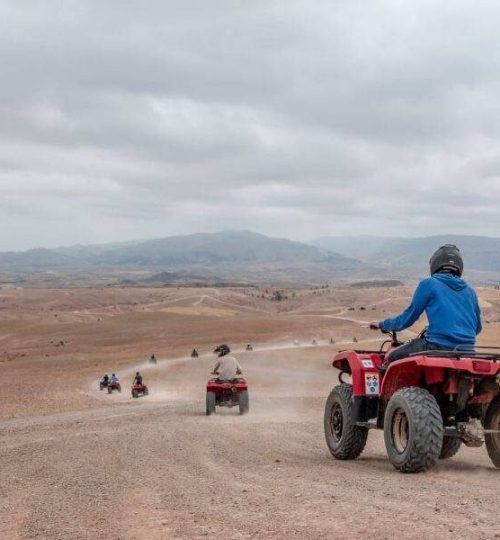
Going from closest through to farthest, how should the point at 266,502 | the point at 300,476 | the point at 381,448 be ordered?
the point at 266,502 → the point at 300,476 → the point at 381,448

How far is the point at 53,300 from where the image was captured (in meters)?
129

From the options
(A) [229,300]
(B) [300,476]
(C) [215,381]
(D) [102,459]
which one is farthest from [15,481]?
(A) [229,300]

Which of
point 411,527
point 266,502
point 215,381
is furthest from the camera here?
point 215,381

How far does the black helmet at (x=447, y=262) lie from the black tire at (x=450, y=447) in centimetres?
209

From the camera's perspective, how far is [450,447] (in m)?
8.52

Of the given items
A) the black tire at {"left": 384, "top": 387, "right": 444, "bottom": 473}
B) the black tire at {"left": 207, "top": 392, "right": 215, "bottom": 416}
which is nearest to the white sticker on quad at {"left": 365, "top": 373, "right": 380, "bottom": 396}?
the black tire at {"left": 384, "top": 387, "right": 444, "bottom": 473}

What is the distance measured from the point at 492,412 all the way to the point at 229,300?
396ft

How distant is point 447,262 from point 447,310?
0.60m

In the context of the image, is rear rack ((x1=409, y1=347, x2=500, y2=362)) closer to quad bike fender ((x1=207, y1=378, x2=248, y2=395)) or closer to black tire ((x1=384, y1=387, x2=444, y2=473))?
black tire ((x1=384, y1=387, x2=444, y2=473))

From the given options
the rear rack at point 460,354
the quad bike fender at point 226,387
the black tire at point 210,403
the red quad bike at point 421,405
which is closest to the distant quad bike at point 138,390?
the quad bike fender at point 226,387

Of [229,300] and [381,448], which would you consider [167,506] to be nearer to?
[381,448]

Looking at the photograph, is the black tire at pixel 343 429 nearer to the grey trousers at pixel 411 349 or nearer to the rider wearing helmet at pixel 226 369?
the grey trousers at pixel 411 349

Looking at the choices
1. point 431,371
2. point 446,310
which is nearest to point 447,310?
point 446,310

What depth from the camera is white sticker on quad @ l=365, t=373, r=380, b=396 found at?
332 inches
